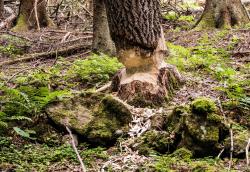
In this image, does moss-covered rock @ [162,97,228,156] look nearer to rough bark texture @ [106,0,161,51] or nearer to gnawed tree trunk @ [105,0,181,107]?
gnawed tree trunk @ [105,0,181,107]

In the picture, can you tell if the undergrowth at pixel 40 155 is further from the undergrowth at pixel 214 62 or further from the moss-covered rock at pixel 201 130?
the undergrowth at pixel 214 62

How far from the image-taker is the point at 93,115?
17.5ft

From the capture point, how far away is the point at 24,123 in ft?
17.6

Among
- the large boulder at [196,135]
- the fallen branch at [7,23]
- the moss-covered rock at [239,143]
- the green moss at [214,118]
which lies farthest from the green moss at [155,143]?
the fallen branch at [7,23]

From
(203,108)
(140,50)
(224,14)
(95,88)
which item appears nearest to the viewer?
(203,108)

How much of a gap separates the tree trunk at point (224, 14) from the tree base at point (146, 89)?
659 cm

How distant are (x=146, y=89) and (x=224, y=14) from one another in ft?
23.4

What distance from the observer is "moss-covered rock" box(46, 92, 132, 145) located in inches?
203

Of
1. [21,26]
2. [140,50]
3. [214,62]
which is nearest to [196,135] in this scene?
[140,50]

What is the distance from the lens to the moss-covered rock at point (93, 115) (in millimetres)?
5145

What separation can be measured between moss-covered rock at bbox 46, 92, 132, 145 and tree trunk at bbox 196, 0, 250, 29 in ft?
25.1

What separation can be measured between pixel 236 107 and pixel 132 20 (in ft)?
5.74

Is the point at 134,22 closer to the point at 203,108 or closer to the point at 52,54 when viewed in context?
the point at 203,108

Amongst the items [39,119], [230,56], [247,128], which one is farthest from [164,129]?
[230,56]
